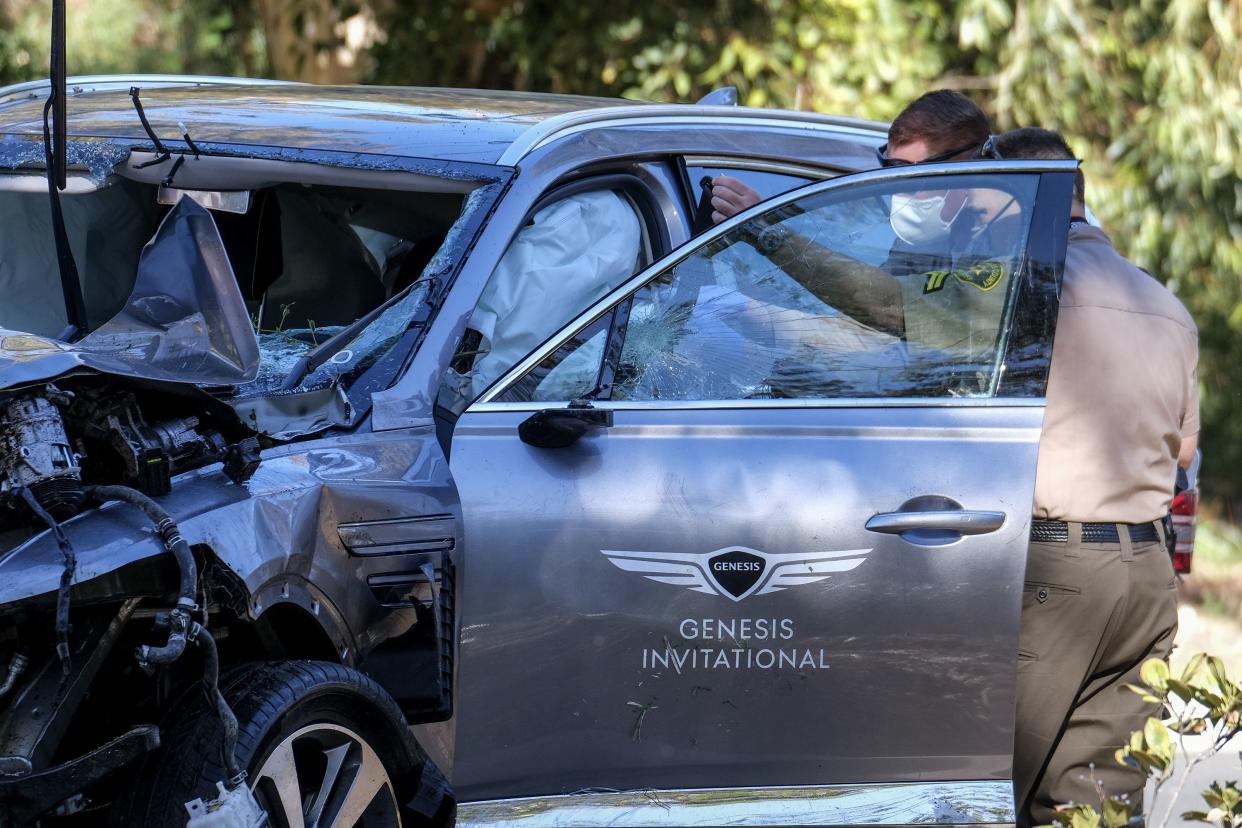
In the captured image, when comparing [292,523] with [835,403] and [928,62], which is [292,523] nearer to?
[835,403]

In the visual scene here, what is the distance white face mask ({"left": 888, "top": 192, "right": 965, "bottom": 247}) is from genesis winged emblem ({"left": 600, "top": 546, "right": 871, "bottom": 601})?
73 cm

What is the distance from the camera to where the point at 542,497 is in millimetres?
Answer: 3131

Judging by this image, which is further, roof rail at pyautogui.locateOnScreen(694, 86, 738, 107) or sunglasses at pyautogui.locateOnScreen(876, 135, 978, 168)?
roof rail at pyautogui.locateOnScreen(694, 86, 738, 107)

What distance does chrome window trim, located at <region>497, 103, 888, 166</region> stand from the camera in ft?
11.8

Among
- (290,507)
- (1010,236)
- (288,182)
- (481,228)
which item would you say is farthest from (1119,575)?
(288,182)

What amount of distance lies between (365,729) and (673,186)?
65.8 inches

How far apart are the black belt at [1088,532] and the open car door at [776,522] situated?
195mm

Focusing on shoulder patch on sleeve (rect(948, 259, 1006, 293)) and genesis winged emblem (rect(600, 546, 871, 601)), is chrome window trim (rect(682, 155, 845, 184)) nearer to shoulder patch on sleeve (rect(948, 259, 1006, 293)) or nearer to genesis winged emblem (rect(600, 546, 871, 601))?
shoulder patch on sleeve (rect(948, 259, 1006, 293))

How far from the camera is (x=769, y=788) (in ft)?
10.9

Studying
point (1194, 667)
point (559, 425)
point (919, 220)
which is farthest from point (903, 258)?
point (1194, 667)

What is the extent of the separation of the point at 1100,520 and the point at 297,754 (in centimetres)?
178

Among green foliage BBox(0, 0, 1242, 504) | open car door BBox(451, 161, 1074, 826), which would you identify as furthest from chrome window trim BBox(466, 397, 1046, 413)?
green foliage BBox(0, 0, 1242, 504)

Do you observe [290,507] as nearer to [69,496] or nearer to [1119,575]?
[69,496]

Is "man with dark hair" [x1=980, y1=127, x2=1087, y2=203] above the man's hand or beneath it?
above
